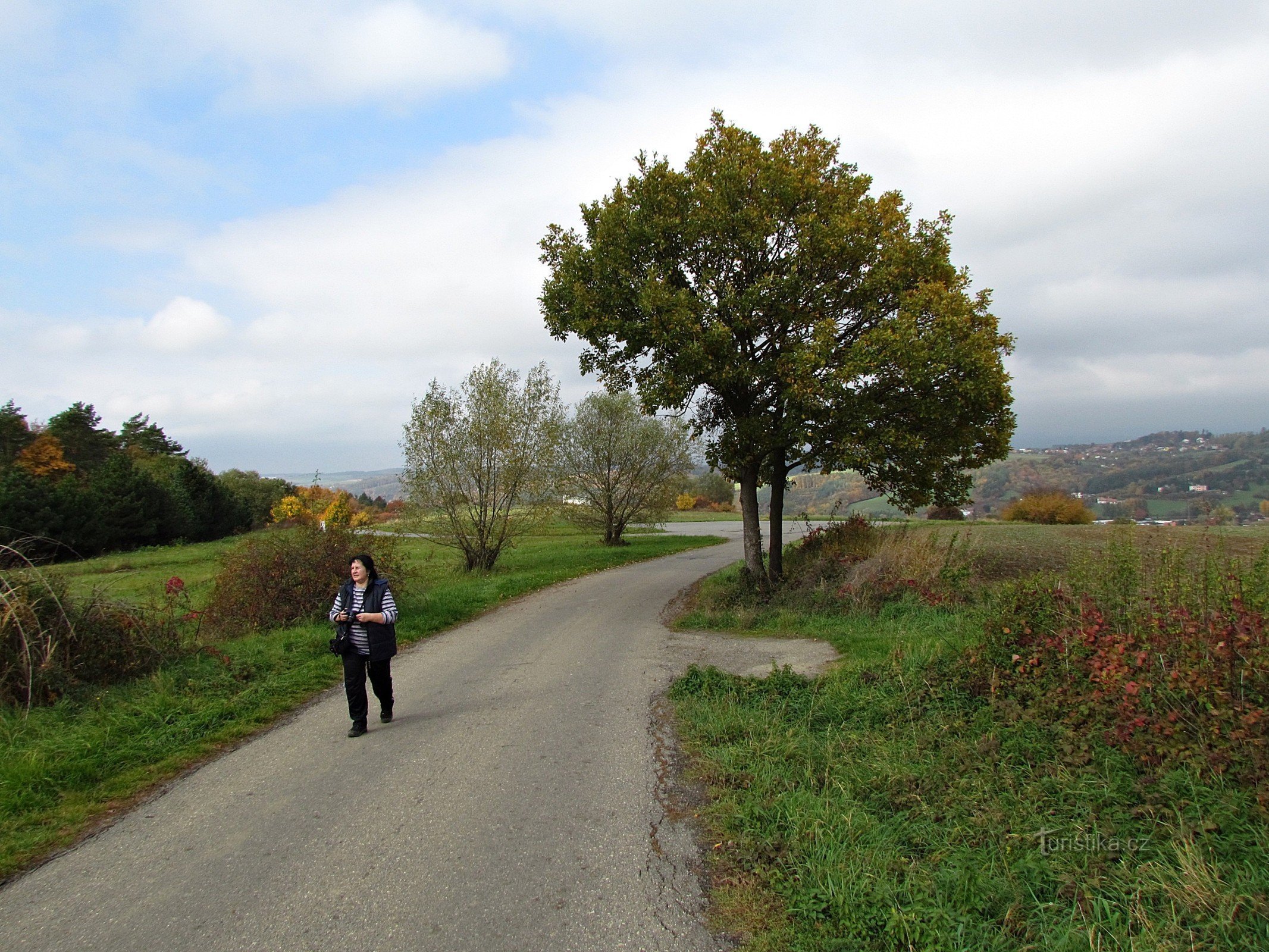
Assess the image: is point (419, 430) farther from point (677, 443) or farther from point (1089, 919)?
point (1089, 919)

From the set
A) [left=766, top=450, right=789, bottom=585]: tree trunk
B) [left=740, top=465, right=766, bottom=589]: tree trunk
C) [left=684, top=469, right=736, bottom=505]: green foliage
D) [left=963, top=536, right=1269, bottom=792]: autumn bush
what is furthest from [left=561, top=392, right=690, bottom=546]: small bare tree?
[left=684, top=469, right=736, bottom=505]: green foliage

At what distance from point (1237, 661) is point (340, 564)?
39.1 feet

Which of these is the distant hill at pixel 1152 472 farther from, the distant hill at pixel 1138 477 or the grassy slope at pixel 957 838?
the grassy slope at pixel 957 838

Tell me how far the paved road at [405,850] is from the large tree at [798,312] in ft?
21.5

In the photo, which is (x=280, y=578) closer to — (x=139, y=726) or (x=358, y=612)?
(x=139, y=726)

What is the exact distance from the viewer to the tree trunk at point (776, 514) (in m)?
15.1

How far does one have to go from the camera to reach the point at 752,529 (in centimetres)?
1485

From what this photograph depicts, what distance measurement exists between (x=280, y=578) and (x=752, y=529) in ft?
30.8

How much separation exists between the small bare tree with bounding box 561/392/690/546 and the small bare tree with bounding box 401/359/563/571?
26.4 ft

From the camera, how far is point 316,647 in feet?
32.1

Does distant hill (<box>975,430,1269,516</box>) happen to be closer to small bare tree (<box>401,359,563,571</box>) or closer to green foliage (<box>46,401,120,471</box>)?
small bare tree (<box>401,359,563,571</box>)

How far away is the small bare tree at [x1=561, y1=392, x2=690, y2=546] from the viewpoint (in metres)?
29.5

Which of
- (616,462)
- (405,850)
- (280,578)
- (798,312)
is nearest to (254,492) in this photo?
(616,462)

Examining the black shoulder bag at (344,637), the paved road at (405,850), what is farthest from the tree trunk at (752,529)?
the black shoulder bag at (344,637)
